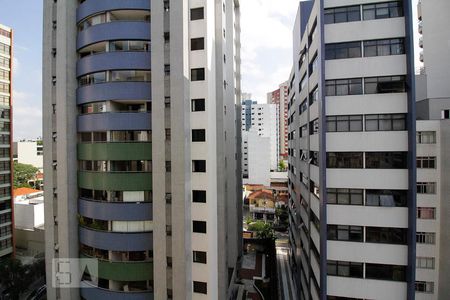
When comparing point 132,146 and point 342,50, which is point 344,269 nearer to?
point 342,50

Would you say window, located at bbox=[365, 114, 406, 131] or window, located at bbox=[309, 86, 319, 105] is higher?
window, located at bbox=[309, 86, 319, 105]

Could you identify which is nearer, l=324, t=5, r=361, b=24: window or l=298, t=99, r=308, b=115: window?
l=324, t=5, r=361, b=24: window

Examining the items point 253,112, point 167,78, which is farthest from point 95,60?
point 253,112

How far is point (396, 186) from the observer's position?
48.0 ft

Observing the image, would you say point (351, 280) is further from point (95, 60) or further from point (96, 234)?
point (95, 60)

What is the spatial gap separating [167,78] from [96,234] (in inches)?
441

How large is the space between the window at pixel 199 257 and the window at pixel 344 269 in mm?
8123

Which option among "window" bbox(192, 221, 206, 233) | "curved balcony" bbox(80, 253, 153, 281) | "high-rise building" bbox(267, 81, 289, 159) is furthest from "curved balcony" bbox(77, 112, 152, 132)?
"high-rise building" bbox(267, 81, 289, 159)

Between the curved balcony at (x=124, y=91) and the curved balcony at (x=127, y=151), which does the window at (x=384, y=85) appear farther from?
the curved balcony at (x=127, y=151)

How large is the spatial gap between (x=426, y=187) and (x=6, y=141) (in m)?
43.0

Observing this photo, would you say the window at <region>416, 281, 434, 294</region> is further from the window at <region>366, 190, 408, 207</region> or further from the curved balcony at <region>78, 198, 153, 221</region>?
the curved balcony at <region>78, 198, 153, 221</region>

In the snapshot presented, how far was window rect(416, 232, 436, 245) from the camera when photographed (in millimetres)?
18266

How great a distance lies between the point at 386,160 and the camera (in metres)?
14.9

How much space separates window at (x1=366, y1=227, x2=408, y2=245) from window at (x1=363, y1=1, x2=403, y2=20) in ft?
41.7
